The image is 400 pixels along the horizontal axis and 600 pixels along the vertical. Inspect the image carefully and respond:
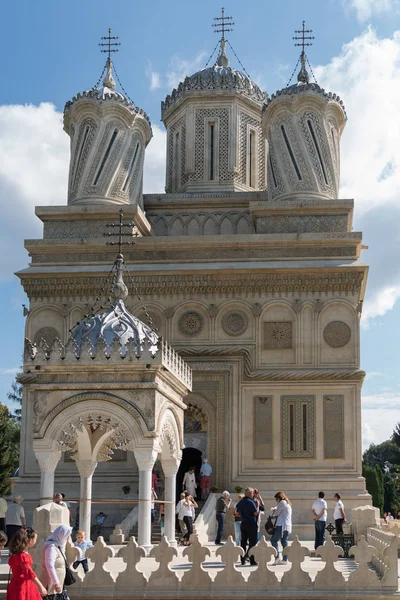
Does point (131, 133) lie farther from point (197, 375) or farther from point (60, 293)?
point (197, 375)

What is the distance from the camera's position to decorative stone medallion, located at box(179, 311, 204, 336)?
92.7 feet

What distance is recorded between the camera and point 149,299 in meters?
28.5

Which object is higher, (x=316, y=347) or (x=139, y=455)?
(x=316, y=347)

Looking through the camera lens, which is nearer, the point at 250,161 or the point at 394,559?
the point at 394,559

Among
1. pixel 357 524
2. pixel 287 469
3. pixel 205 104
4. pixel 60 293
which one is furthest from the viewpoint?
pixel 205 104

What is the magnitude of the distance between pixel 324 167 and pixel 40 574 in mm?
20723

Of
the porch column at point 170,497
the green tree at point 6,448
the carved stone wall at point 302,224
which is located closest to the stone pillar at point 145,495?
the porch column at point 170,497

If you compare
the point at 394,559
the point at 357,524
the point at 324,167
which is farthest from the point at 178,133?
the point at 394,559

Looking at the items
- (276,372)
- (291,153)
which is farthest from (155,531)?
(291,153)

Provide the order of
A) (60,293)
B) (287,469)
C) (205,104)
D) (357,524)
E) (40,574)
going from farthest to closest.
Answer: (205,104) < (60,293) < (287,469) < (357,524) < (40,574)

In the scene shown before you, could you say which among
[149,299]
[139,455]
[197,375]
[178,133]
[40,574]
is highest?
[178,133]

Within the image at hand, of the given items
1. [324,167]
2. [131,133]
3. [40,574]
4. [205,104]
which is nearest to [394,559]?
[40,574]

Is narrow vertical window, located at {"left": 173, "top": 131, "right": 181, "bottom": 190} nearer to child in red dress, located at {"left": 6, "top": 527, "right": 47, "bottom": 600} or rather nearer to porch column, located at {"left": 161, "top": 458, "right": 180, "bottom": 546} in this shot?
porch column, located at {"left": 161, "top": 458, "right": 180, "bottom": 546}

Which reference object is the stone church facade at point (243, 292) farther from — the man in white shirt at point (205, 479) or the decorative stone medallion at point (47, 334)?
the man in white shirt at point (205, 479)
